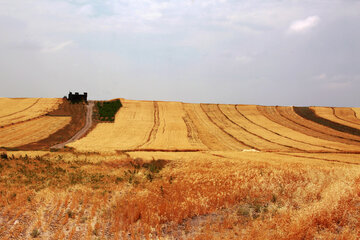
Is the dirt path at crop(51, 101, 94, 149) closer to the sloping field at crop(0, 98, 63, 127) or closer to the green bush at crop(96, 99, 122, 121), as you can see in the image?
the green bush at crop(96, 99, 122, 121)

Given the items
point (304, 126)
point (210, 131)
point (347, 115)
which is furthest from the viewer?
point (347, 115)

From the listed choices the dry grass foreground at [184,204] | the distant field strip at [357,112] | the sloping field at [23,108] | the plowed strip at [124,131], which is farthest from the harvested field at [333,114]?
the sloping field at [23,108]

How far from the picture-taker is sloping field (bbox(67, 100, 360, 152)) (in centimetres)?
3488

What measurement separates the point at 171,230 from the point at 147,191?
12.1 feet

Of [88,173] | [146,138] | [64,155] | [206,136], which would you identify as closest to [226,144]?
[206,136]

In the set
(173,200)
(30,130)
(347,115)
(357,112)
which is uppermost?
(357,112)

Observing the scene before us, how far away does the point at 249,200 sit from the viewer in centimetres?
1103

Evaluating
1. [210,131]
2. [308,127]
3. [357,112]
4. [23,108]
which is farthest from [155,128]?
[357,112]

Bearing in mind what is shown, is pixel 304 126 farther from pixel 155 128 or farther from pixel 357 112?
pixel 155 128

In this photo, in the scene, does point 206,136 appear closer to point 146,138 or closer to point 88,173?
point 146,138

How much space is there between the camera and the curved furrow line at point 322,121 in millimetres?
48050

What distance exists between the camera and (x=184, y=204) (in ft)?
34.5

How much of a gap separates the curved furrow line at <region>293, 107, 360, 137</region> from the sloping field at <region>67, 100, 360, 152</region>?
1257mm

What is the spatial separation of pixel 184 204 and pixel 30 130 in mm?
38952
